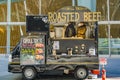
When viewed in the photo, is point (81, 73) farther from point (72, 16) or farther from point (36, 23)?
point (36, 23)

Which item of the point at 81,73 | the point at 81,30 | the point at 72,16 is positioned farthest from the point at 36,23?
the point at 81,73

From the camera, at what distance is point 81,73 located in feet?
62.7

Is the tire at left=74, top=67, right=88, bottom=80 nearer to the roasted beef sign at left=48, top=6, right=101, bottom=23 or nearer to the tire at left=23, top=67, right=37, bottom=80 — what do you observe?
the tire at left=23, top=67, right=37, bottom=80

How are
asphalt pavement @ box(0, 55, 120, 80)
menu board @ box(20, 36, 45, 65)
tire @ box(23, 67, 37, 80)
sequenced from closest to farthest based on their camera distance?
menu board @ box(20, 36, 45, 65), tire @ box(23, 67, 37, 80), asphalt pavement @ box(0, 55, 120, 80)

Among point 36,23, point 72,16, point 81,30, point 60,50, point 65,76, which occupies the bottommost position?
point 65,76

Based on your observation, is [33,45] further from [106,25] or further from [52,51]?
[106,25]

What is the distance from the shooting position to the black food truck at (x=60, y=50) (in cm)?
1886

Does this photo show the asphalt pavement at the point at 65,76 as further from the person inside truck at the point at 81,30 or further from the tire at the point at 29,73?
the person inside truck at the point at 81,30

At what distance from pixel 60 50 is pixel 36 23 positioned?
2.10 metres

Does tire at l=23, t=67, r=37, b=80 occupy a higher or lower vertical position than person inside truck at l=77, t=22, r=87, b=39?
lower

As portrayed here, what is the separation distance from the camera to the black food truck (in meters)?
18.9

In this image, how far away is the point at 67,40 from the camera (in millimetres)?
19516

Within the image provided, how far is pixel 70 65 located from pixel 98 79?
1706 mm

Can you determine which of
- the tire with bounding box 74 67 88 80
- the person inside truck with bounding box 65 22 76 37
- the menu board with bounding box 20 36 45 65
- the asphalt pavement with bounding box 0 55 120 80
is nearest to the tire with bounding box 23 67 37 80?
the menu board with bounding box 20 36 45 65
